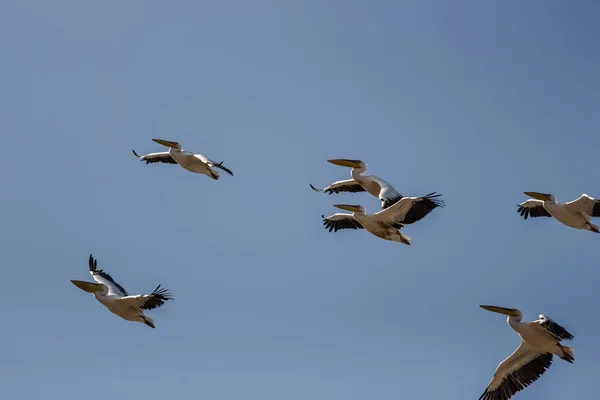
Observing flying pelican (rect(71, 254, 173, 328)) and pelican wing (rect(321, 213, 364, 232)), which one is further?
pelican wing (rect(321, 213, 364, 232))

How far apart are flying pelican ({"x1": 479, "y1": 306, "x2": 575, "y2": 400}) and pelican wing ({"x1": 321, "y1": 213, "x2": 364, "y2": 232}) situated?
465 cm

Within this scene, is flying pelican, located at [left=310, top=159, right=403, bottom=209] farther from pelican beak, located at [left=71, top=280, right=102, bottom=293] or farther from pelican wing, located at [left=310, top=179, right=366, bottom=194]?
pelican beak, located at [left=71, top=280, right=102, bottom=293]

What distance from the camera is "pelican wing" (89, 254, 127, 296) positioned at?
703 inches

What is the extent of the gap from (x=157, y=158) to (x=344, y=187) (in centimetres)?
367

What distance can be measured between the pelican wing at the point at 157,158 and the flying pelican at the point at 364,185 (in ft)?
9.34

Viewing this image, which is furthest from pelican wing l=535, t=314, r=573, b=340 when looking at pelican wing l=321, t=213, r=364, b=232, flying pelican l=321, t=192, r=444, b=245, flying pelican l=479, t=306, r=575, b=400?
pelican wing l=321, t=213, r=364, b=232

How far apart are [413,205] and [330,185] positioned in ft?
14.3

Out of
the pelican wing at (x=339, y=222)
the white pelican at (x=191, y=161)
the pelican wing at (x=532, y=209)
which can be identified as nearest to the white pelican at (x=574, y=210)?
the pelican wing at (x=532, y=209)

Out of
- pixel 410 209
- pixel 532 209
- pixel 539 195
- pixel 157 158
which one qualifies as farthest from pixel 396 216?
pixel 157 158

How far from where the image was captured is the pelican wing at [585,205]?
720 inches

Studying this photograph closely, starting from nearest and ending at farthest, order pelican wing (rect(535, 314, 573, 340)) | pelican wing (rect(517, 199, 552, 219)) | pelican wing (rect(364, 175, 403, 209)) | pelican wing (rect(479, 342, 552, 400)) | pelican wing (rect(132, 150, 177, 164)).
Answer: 1. pelican wing (rect(535, 314, 573, 340))
2. pelican wing (rect(479, 342, 552, 400))
3. pelican wing (rect(364, 175, 403, 209))
4. pelican wing (rect(517, 199, 552, 219))
5. pelican wing (rect(132, 150, 177, 164))

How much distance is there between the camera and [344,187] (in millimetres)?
21594

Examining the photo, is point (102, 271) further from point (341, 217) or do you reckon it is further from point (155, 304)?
point (341, 217)

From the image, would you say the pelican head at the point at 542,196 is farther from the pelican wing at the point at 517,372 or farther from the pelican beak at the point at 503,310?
the pelican wing at the point at 517,372
